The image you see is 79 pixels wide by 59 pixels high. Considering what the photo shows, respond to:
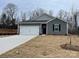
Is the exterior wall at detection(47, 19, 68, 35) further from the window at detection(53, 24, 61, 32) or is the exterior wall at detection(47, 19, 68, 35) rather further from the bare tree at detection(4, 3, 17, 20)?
the bare tree at detection(4, 3, 17, 20)

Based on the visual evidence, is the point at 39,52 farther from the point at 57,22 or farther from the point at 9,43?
the point at 57,22

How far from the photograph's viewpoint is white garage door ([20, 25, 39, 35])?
41.2 m

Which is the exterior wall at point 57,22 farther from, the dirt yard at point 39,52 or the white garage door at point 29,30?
the dirt yard at point 39,52

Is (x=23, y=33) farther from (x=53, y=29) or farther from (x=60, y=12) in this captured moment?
(x=60, y=12)

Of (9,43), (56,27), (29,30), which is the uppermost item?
(56,27)

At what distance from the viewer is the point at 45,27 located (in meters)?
41.2

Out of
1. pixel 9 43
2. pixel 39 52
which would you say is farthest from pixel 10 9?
pixel 39 52

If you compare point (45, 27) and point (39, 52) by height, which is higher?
point (45, 27)

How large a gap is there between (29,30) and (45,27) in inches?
135

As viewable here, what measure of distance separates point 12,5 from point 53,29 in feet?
97.0

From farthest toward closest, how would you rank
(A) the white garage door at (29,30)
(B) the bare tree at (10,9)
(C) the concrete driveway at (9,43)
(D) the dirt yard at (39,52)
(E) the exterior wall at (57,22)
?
(B) the bare tree at (10,9), (A) the white garage door at (29,30), (E) the exterior wall at (57,22), (C) the concrete driveway at (9,43), (D) the dirt yard at (39,52)

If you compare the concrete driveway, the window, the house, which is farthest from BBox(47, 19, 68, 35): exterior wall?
the concrete driveway

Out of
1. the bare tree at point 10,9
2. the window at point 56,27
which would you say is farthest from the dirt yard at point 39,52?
the bare tree at point 10,9

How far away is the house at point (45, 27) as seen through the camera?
132 ft
